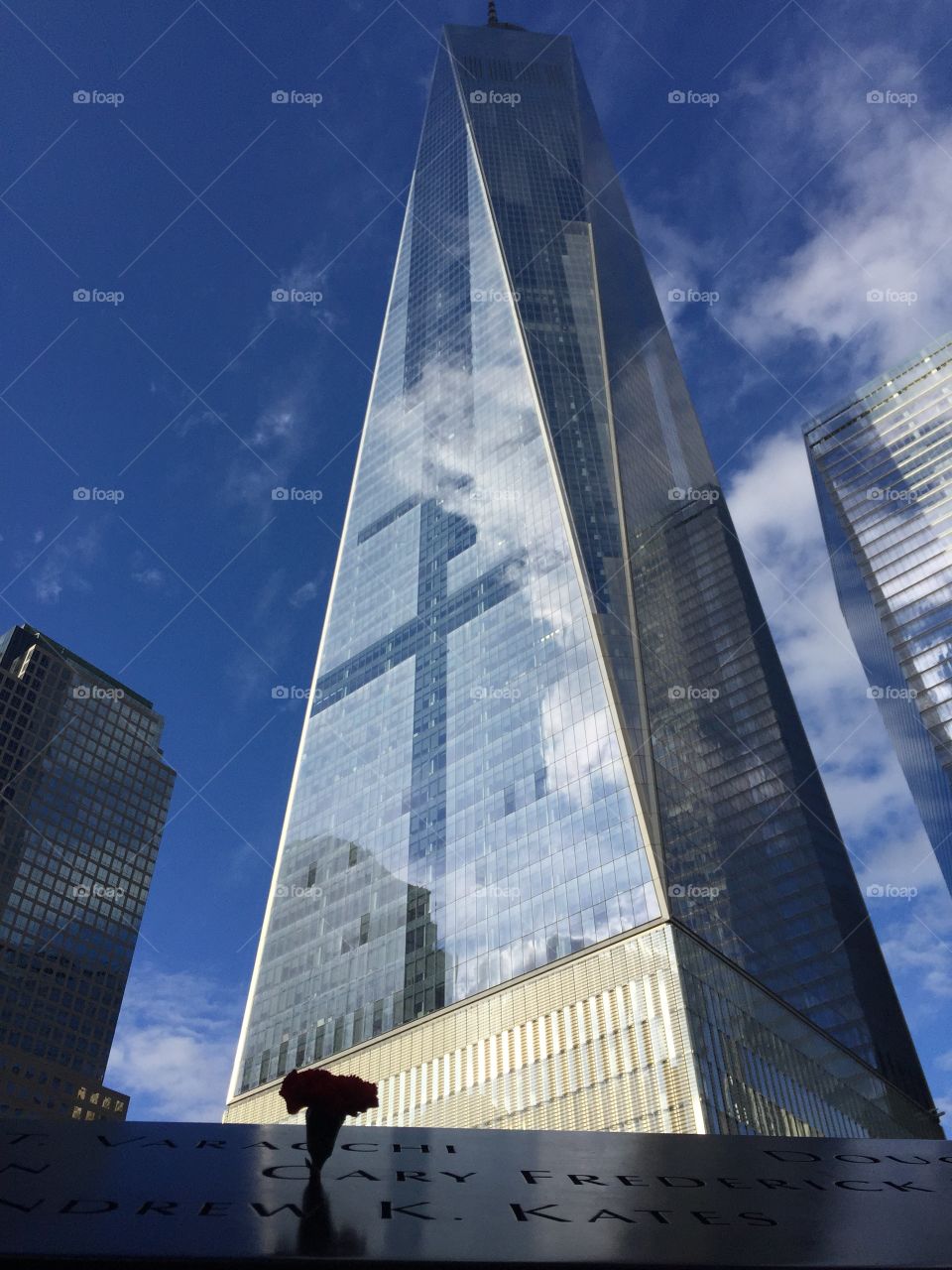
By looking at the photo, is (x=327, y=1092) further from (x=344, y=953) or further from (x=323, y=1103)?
(x=344, y=953)

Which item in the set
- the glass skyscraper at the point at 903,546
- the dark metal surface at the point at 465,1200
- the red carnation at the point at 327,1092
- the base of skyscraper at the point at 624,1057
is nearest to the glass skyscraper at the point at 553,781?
the base of skyscraper at the point at 624,1057

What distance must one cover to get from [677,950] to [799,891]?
33317mm

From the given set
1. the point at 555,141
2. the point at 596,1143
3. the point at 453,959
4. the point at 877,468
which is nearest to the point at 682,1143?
the point at 596,1143

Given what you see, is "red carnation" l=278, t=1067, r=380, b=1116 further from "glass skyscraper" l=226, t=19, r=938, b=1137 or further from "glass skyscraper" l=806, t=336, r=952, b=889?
"glass skyscraper" l=806, t=336, r=952, b=889

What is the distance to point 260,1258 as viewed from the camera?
8688 millimetres

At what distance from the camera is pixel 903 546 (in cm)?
12438

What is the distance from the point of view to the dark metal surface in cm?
902

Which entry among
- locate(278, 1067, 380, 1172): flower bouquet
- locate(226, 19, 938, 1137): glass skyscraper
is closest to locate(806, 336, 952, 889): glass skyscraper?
locate(226, 19, 938, 1137): glass skyscraper

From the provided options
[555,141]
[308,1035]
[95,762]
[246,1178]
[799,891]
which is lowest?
[246,1178]

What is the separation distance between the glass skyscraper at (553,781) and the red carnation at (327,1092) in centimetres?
4760

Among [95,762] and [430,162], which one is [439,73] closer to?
[430,162]

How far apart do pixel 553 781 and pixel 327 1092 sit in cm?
6247

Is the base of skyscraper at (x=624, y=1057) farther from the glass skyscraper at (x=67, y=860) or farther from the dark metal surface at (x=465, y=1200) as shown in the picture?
the glass skyscraper at (x=67, y=860)

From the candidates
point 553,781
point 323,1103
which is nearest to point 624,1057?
point 553,781
